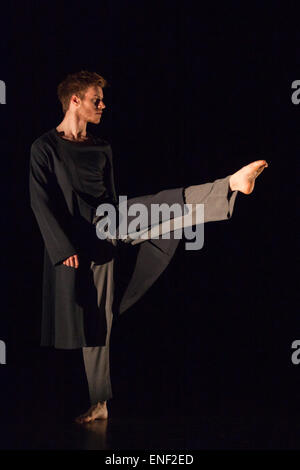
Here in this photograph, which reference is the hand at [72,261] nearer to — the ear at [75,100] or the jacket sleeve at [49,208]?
the jacket sleeve at [49,208]

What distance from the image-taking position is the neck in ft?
10.4

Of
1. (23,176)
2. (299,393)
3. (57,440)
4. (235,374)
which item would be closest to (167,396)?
(235,374)

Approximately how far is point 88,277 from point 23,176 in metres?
0.69

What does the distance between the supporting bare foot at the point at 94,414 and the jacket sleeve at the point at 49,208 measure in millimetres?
609

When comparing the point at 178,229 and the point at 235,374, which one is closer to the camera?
the point at 178,229

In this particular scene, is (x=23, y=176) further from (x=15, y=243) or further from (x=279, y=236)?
(x=279, y=236)

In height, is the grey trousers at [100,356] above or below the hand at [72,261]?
below

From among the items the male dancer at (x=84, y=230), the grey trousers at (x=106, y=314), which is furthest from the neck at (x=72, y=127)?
the grey trousers at (x=106, y=314)

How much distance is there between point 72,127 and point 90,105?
114 mm

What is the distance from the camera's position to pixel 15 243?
3529mm

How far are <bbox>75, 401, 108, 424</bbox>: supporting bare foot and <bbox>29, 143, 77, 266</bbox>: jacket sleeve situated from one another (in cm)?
61

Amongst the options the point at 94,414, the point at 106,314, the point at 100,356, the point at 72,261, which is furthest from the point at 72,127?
the point at 94,414

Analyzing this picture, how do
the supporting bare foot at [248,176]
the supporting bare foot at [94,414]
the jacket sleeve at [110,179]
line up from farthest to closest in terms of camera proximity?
the jacket sleeve at [110,179]
the supporting bare foot at [94,414]
the supporting bare foot at [248,176]

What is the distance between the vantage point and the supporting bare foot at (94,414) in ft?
10.2
